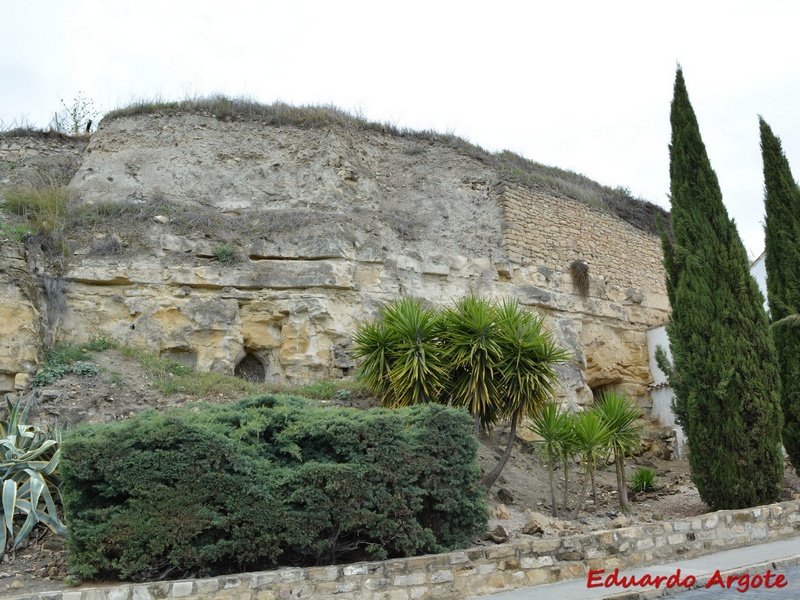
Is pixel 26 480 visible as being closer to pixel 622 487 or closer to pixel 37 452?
pixel 37 452

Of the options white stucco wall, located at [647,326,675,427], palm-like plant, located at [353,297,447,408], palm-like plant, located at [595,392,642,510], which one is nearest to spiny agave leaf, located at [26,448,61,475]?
palm-like plant, located at [353,297,447,408]

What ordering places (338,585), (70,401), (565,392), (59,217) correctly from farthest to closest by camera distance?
(565,392), (59,217), (70,401), (338,585)

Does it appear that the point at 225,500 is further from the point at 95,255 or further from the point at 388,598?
the point at 95,255

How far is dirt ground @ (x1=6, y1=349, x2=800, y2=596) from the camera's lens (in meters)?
8.85

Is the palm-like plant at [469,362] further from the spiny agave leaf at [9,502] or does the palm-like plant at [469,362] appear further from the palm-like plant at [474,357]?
the spiny agave leaf at [9,502]

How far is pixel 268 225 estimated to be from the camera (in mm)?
13797

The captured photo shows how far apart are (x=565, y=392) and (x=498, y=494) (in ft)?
14.0

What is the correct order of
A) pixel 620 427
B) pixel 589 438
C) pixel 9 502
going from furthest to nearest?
1. pixel 620 427
2. pixel 589 438
3. pixel 9 502

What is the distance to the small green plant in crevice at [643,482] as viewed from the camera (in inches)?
470

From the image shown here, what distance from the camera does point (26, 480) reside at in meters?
7.55

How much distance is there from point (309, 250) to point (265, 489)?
719 cm

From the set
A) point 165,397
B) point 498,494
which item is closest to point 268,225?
point 165,397

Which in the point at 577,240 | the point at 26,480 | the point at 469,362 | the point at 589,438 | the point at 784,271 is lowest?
the point at 26,480

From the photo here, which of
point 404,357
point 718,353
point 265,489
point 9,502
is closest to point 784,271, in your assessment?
point 718,353
